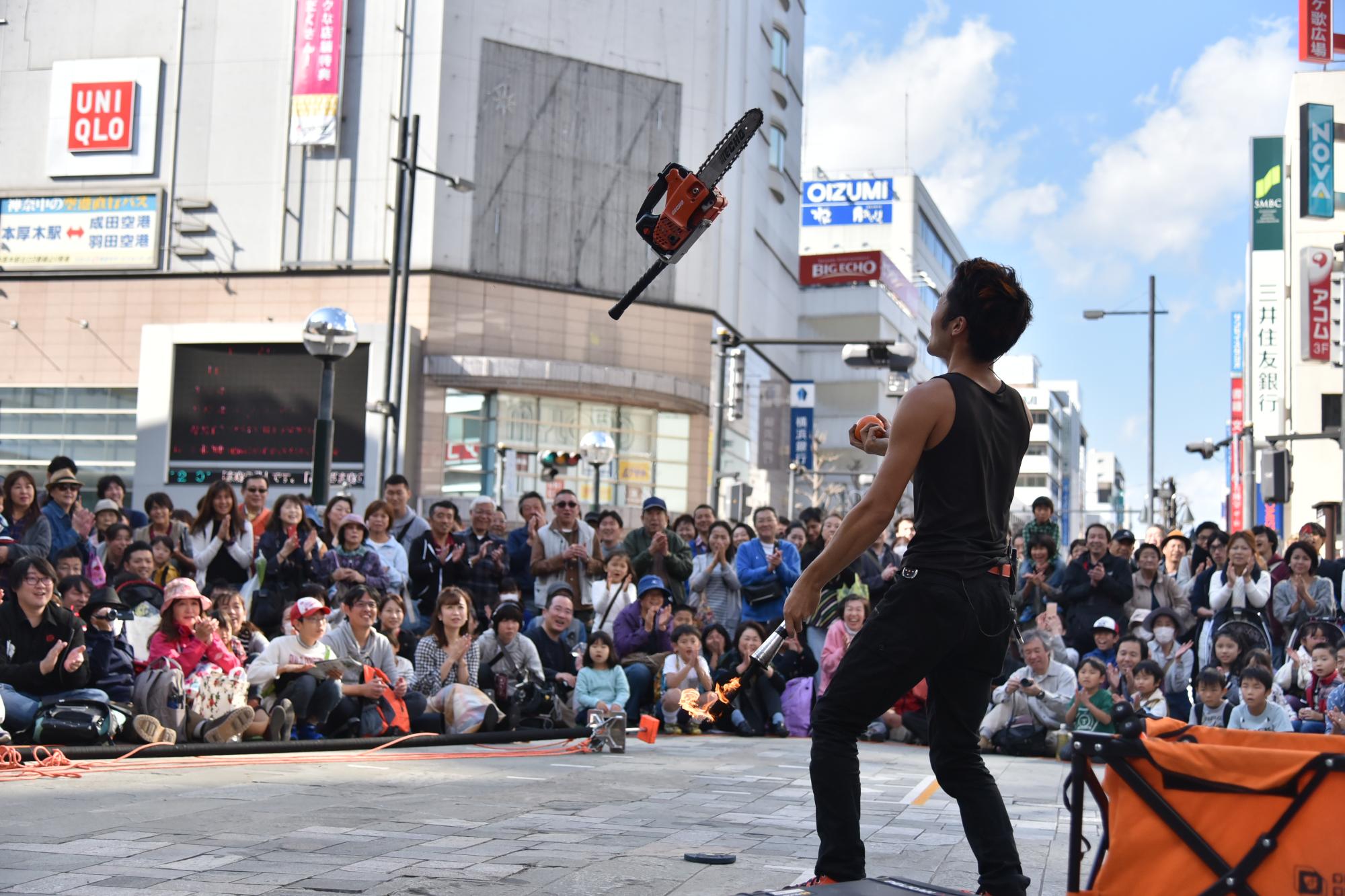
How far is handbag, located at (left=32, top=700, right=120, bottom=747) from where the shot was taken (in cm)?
881

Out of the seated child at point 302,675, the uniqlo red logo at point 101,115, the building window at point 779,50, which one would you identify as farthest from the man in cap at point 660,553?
the building window at point 779,50

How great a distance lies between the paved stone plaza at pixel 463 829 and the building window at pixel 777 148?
3944 cm

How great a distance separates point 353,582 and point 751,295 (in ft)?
107

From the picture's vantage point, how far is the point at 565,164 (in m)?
37.0

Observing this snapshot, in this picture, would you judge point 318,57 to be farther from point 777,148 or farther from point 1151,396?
point 1151,396

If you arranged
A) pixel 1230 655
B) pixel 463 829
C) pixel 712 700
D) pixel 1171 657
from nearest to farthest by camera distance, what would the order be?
pixel 712 700, pixel 463 829, pixel 1230 655, pixel 1171 657

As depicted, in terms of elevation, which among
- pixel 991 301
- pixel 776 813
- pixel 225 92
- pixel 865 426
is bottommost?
pixel 776 813

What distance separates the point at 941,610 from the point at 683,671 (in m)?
8.41

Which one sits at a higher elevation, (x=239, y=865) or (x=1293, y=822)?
(x=1293, y=822)

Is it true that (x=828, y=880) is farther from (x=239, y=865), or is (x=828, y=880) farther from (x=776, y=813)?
(x=776, y=813)

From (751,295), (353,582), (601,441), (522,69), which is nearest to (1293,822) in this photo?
(353,582)

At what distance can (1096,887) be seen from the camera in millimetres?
3623

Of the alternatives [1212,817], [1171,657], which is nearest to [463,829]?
[1212,817]

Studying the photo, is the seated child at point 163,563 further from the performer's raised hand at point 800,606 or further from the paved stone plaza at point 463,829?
the performer's raised hand at point 800,606
